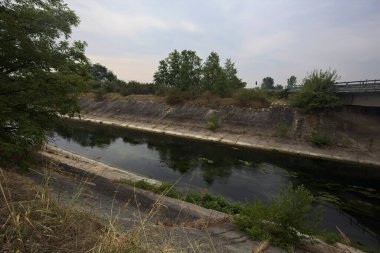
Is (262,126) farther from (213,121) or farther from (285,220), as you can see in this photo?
(285,220)

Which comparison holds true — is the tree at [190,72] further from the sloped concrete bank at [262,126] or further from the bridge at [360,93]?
the bridge at [360,93]

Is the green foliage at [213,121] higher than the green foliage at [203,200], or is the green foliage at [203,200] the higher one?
the green foliage at [213,121]

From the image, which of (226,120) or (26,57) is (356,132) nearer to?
(226,120)

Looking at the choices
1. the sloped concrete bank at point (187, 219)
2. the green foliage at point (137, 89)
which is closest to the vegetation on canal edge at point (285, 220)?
the sloped concrete bank at point (187, 219)

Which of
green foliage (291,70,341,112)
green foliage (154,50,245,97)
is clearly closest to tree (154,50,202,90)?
green foliage (154,50,245,97)

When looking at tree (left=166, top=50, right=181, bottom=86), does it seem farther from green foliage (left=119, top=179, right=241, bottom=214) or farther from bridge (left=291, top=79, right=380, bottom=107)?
green foliage (left=119, top=179, right=241, bottom=214)

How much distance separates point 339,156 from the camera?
39.2 metres

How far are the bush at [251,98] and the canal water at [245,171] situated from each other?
14.5 m

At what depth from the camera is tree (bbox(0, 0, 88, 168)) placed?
1443cm

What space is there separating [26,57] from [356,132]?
1650 inches

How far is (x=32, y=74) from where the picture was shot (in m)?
15.7

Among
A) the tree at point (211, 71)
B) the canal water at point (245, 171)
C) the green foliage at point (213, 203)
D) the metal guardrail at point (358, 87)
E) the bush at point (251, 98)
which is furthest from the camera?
the tree at point (211, 71)

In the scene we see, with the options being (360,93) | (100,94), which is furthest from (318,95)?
(100,94)

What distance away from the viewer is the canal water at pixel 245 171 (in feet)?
71.1
